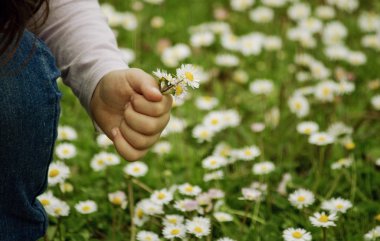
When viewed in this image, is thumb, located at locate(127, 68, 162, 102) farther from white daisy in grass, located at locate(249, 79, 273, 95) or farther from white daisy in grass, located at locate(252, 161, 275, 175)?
white daisy in grass, located at locate(249, 79, 273, 95)

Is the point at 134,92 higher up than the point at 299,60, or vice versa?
the point at 299,60

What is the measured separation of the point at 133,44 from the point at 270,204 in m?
0.83

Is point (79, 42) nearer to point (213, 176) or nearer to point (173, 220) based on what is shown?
point (173, 220)

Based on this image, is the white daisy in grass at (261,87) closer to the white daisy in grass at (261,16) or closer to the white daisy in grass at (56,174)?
the white daisy in grass at (261,16)

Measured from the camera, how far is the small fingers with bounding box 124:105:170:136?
2.54 feet

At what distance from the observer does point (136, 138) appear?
31.1 inches

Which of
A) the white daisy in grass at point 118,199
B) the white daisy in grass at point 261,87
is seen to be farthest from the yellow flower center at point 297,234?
A: the white daisy in grass at point 261,87

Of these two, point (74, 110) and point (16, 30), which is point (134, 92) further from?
point (74, 110)

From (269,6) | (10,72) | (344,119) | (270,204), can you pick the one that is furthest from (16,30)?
(269,6)

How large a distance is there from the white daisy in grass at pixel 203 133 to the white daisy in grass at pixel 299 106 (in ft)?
0.74

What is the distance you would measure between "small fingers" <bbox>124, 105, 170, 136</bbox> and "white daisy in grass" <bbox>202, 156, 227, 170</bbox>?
517mm

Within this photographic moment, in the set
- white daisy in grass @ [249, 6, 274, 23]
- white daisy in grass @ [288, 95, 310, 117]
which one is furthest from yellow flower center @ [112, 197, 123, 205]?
white daisy in grass @ [249, 6, 274, 23]

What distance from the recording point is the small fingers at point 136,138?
2.59ft

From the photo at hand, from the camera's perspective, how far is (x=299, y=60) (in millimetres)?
1777
